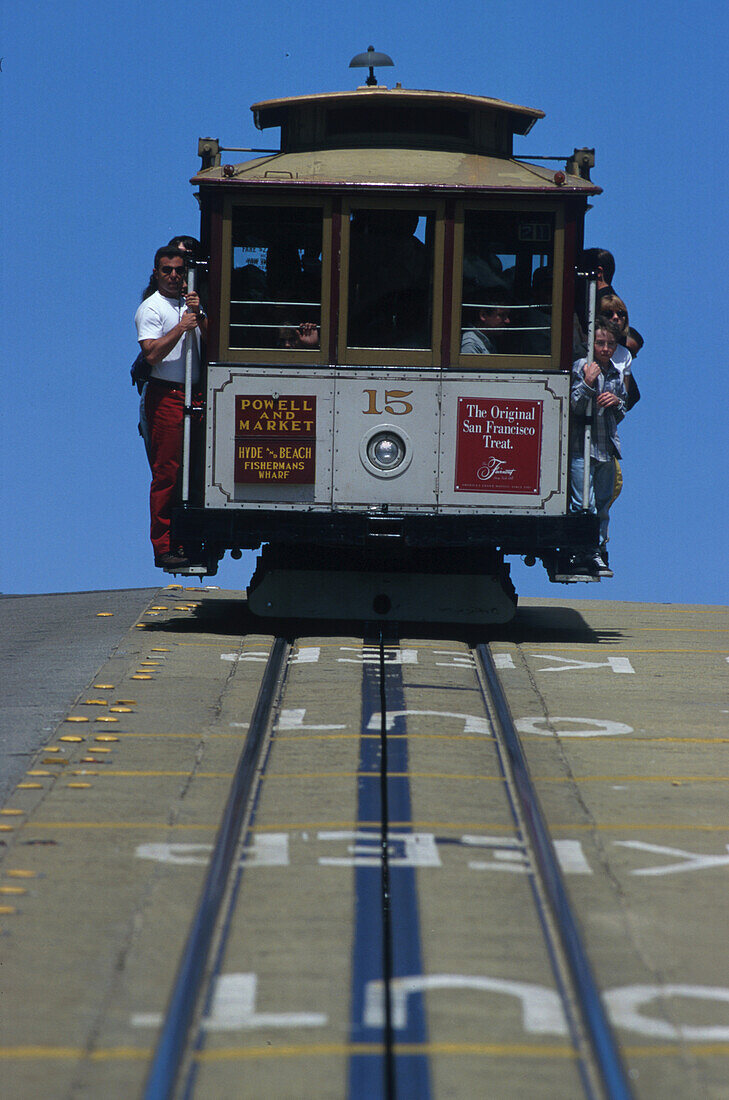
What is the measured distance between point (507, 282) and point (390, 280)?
876 millimetres

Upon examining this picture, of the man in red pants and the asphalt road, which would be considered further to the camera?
the man in red pants

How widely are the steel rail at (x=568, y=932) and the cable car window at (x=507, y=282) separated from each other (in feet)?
12.9

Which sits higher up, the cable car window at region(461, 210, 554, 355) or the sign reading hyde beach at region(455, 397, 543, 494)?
the cable car window at region(461, 210, 554, 355)

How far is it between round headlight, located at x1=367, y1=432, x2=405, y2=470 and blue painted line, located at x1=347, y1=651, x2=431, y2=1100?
3.97 metres

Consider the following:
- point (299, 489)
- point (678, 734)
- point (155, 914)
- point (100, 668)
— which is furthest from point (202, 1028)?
point (299, 489)

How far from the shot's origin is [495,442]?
38.0 feet

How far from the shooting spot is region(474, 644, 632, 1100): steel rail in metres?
4.27

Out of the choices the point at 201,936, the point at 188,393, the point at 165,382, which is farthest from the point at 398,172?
the point at 201,936

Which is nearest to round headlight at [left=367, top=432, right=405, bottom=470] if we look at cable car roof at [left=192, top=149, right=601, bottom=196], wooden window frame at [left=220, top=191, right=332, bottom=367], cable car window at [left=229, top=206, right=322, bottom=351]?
wooden window frame at [left=220, top=191, right=332, bottom=367]

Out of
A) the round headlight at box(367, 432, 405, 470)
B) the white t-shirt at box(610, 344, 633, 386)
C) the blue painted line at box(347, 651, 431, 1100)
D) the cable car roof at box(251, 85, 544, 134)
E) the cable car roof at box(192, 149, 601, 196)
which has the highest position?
the cable car roof at box(251, 85, 544, 134)

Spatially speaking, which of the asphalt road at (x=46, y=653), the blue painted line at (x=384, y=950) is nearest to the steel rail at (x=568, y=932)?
the blue painted line at (x=384, y=950)

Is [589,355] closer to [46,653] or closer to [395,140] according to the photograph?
[395,140]

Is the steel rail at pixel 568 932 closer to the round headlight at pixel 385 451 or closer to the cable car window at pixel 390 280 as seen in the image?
the round headlight at pixel 385 451

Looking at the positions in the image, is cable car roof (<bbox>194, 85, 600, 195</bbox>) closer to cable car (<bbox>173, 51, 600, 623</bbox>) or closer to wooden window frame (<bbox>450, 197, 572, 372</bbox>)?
cable car (<bbox>173, 51, 600, 623</bbox>)
